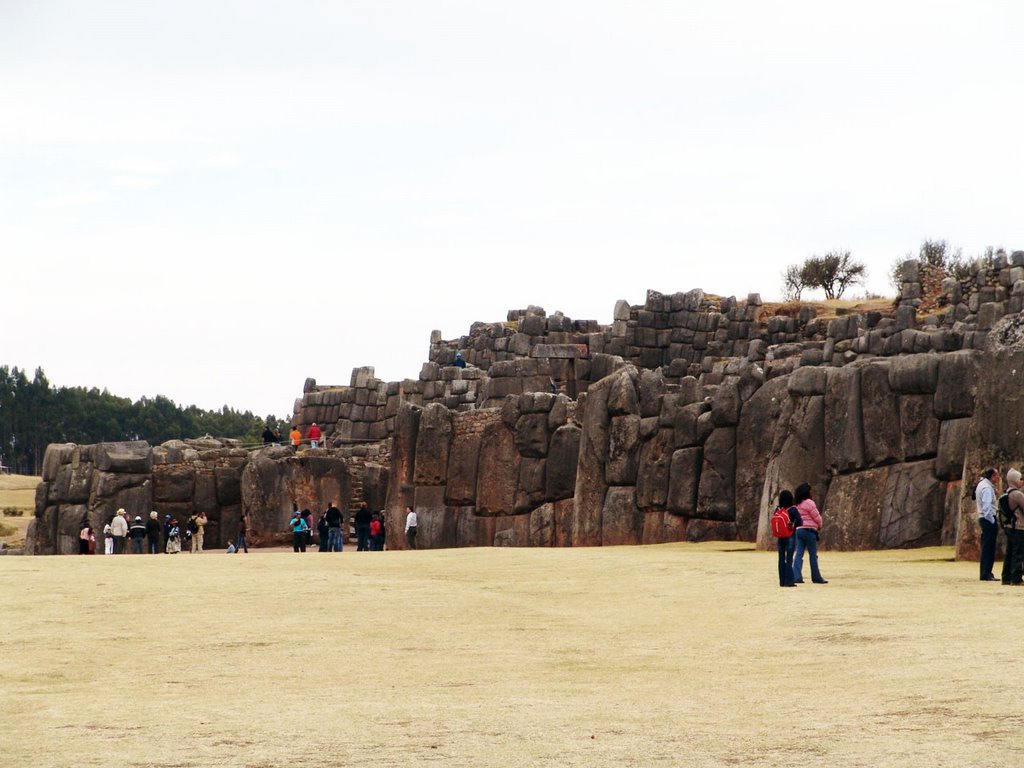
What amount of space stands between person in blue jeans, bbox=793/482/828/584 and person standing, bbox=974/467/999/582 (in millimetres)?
1868

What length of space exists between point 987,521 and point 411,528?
19.8 meters

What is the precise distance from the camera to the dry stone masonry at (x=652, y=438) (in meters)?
25.0

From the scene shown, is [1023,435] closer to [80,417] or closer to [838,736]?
[838,736]

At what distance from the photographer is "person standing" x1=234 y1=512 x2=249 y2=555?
4088 centimetres

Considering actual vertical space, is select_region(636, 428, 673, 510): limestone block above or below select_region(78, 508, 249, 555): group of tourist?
above

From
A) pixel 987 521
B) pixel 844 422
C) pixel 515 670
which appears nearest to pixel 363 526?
pixel 844 422

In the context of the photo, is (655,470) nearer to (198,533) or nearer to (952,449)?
(952,449)

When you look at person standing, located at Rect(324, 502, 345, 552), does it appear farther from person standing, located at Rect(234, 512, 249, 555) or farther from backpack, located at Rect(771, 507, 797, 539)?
backpack, located at Rect(771, 507, 797, 539)

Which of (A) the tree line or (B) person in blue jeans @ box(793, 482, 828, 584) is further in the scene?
(A) the tree line

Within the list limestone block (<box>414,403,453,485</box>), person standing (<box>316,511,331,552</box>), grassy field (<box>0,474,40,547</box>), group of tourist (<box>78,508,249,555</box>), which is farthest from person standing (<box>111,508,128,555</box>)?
grassy field (<box>0,474,40,547</box>)

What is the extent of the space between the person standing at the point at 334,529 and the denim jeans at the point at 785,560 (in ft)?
62.1

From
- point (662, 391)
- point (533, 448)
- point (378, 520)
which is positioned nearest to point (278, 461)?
point (378, 520)

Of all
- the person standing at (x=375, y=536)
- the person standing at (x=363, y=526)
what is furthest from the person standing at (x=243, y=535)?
the person standing at (x=375, y=536)

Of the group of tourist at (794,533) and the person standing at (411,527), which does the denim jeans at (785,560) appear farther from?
the person standing at (411,527)
